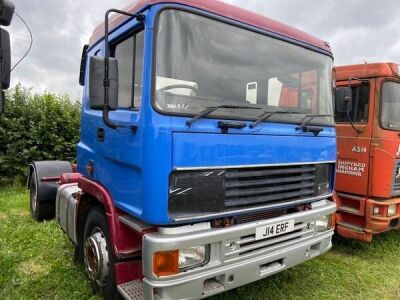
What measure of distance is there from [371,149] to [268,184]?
2.39 meters

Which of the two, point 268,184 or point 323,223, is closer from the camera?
point 268,184

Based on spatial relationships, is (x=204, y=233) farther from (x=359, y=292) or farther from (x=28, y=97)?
(x=28, y=97)

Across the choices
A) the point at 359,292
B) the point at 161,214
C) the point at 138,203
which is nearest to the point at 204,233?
the point at 161,214

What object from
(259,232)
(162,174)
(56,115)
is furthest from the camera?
(56,115)

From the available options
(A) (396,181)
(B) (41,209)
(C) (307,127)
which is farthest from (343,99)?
(B) (41,209)

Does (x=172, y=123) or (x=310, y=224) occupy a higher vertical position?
(x=172, y=123)

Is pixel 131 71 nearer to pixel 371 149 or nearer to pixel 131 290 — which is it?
pixel 131 290

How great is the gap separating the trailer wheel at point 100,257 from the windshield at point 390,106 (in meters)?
3.61

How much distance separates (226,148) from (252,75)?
70cm

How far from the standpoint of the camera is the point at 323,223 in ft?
11.7

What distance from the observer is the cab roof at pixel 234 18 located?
8.66ft

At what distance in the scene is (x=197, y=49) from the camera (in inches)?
105

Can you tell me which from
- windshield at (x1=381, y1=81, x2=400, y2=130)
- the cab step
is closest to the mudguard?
the cab step

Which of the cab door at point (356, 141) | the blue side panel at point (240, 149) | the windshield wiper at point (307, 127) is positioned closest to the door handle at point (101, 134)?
the blue side panel at point (240, 149)
